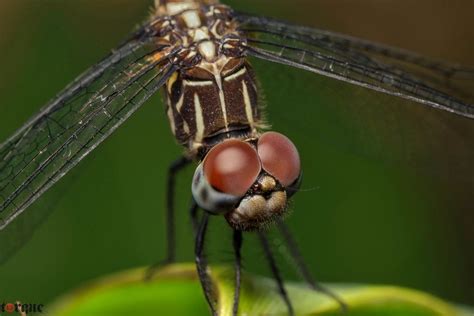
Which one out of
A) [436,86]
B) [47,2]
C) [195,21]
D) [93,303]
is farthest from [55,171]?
[47,2]

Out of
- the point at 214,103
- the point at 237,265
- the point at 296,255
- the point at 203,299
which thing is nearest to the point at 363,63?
the point at 214,103

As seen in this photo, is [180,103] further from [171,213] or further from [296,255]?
[296,255]

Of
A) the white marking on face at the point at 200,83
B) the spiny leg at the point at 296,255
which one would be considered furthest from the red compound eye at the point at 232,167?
the spiny leg at the point at 296,255

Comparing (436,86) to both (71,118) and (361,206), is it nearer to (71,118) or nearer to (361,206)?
(361,206)

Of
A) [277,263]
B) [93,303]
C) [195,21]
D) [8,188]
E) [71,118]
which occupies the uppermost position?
[195,21]

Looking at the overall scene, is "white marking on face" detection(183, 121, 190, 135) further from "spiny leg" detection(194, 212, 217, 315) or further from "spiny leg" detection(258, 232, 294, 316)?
"spiny leg" detection(258, 232, 294, 316)

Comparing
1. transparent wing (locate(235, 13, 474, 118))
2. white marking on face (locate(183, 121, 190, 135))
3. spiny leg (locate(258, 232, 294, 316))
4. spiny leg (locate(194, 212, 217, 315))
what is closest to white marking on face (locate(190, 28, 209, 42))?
transparent wing (locate(235, 13, 474, 118))
